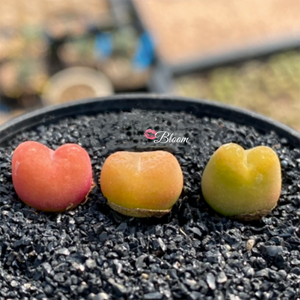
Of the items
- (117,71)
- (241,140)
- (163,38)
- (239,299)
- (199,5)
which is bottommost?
(239,299)

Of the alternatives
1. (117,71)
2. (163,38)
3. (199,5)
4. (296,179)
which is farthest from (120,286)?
(199,5)

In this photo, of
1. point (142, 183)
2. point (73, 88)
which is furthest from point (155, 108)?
point (73, 88)

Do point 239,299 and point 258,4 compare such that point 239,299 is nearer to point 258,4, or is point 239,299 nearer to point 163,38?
point 163,38

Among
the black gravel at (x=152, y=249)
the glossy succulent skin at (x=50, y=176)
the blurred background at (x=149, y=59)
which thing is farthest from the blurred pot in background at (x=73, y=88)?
the glossy succulent skin at (x=50, y=176)

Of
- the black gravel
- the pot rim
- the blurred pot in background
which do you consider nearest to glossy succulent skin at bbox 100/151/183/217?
the black gravel

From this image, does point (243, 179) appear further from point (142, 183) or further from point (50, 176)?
point (50, 176)

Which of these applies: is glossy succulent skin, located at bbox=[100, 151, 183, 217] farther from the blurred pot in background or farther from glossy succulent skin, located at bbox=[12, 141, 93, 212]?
the blurred pot in background

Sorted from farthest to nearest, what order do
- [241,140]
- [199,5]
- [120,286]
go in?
[199,5] → [241,140] → [120,286]
